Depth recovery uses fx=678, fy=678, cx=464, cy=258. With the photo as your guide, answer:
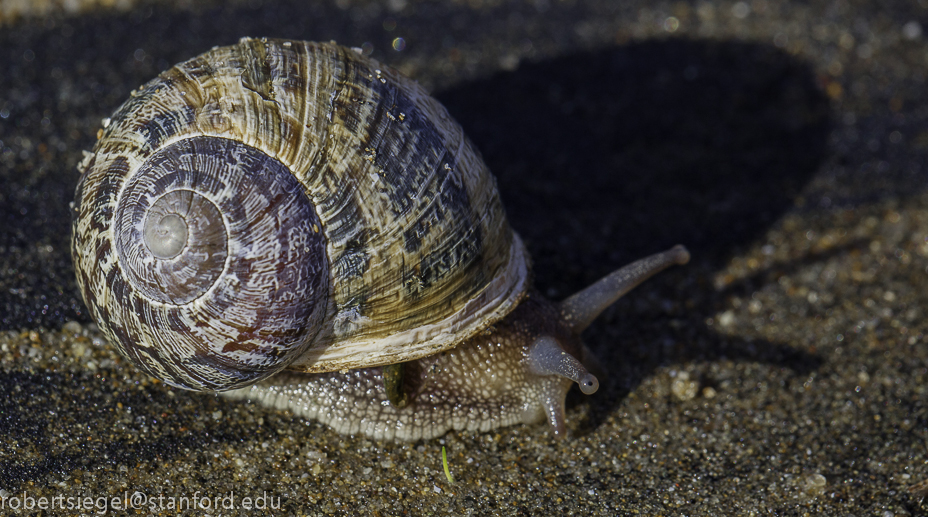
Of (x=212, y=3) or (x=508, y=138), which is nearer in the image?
(x=508, y=138)

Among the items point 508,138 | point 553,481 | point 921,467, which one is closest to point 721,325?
point 921,467

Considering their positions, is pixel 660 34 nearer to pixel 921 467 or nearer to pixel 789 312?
pixel 789 312

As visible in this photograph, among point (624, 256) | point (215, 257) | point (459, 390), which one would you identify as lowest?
point (624, 256)

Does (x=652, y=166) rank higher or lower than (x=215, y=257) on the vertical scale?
lower

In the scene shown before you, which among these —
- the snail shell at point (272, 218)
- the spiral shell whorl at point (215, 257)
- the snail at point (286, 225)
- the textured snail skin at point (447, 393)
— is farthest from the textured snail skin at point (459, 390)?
the spiral shell whorl at point (215, 257)

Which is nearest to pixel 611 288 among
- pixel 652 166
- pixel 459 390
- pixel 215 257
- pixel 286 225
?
pixel 459 390

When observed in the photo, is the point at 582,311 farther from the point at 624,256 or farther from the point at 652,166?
the point at 652,166

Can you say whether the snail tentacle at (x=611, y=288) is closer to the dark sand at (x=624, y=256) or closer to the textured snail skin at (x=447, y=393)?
the textured snail skin at (x=447, y=393)
